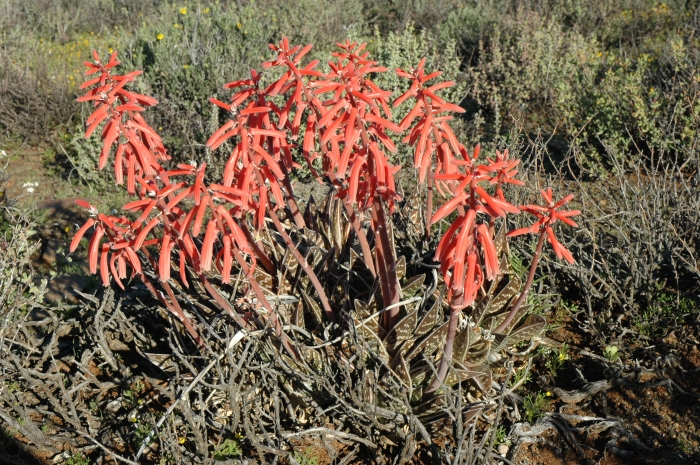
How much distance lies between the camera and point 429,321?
260cm

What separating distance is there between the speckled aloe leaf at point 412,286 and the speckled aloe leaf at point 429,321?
0.64ft

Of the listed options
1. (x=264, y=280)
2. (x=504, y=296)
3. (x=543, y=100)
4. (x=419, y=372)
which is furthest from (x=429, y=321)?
(x=543, y=100)

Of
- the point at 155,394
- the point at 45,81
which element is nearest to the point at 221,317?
the point at 155,394

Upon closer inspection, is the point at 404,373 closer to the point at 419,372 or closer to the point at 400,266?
the point at 419,372

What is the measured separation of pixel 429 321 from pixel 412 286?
0.81 ft

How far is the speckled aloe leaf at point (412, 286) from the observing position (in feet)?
9.06

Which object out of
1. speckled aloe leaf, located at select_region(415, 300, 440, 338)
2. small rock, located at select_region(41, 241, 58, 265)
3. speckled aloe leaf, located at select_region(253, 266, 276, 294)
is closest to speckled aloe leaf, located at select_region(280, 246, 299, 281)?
speckled aloe leaf, located at select_region(253, 266, 276, 294)

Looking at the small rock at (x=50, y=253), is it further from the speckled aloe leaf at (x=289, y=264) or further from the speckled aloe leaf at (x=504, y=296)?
the speckled aloe leaf at (x=504, y=296)

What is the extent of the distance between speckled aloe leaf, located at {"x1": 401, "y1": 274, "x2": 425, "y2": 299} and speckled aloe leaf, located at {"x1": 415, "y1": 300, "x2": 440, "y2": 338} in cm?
19

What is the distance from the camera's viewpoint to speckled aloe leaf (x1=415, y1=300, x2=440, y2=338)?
2541 millimetres

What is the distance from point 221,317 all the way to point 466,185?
1.50 m

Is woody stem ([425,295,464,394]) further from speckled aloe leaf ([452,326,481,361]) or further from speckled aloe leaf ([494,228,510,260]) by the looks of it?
speckled aloe leaf ([494,228,510,260])

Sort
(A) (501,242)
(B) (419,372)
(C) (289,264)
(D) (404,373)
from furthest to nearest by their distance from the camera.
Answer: (A) (501,242) < (C) (289,264) < (B) (419,372) < (D) (404,373)

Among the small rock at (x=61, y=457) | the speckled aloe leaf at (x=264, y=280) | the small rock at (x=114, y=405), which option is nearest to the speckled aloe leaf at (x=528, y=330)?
the speckled aloe leaf at (x=264, y=280)
